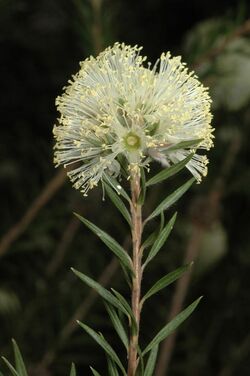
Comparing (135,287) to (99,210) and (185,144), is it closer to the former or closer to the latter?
(185,144)

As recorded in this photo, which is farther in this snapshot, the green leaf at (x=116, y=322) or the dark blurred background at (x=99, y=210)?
the dark blurred background at (x=99, y=210)

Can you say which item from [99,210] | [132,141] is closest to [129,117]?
[132,141]

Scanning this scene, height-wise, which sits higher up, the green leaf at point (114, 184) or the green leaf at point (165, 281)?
the green leaf at point (114, 184)

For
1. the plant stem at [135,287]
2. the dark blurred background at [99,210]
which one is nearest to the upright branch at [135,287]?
the plant stem at [135,287]

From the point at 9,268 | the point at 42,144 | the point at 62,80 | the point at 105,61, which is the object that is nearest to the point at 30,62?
the point at 62,80

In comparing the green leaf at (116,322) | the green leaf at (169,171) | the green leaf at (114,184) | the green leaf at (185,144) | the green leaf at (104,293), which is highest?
the green leaf at (114,184)

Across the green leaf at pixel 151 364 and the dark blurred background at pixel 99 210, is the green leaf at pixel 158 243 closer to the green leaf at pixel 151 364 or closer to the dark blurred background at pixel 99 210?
the green leaf at pixel 151 364
